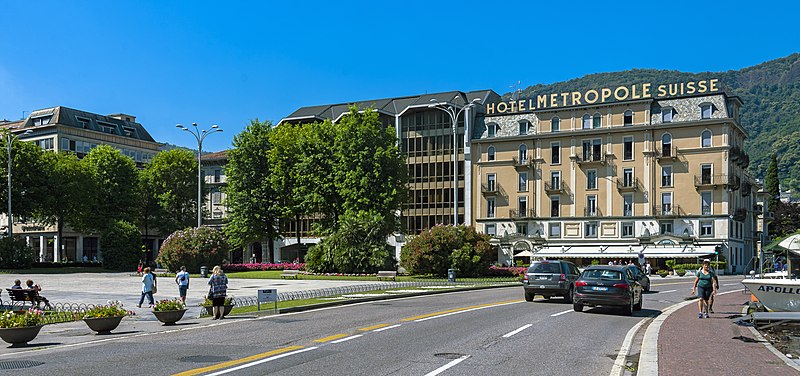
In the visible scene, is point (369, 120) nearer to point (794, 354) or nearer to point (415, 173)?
point (415, 173)

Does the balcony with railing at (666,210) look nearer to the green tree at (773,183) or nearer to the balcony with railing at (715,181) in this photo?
the balcony with railing at (715,181)

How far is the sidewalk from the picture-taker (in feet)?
38.8

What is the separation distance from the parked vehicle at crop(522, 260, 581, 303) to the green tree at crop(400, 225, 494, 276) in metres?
24.2

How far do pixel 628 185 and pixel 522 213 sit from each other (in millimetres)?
11805

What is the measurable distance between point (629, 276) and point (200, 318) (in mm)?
14058

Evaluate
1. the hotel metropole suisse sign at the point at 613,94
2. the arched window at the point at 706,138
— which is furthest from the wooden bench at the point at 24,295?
the arched window at the point at 706,138

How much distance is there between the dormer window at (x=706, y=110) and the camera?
233ft

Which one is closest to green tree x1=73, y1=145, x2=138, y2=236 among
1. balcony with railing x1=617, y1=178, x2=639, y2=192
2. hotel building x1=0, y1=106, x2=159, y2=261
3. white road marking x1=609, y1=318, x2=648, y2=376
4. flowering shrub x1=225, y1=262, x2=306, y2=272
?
hotel building x1=0, y1=106, x2=159, y2=261

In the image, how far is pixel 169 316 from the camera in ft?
69.1

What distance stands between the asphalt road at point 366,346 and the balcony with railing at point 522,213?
2189 inches

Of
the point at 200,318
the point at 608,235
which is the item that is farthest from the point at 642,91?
the point at 200,318

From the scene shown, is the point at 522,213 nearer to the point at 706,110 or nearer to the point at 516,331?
the point at 706,110

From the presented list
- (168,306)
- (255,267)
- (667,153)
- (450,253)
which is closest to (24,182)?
(255,267)

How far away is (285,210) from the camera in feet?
234
